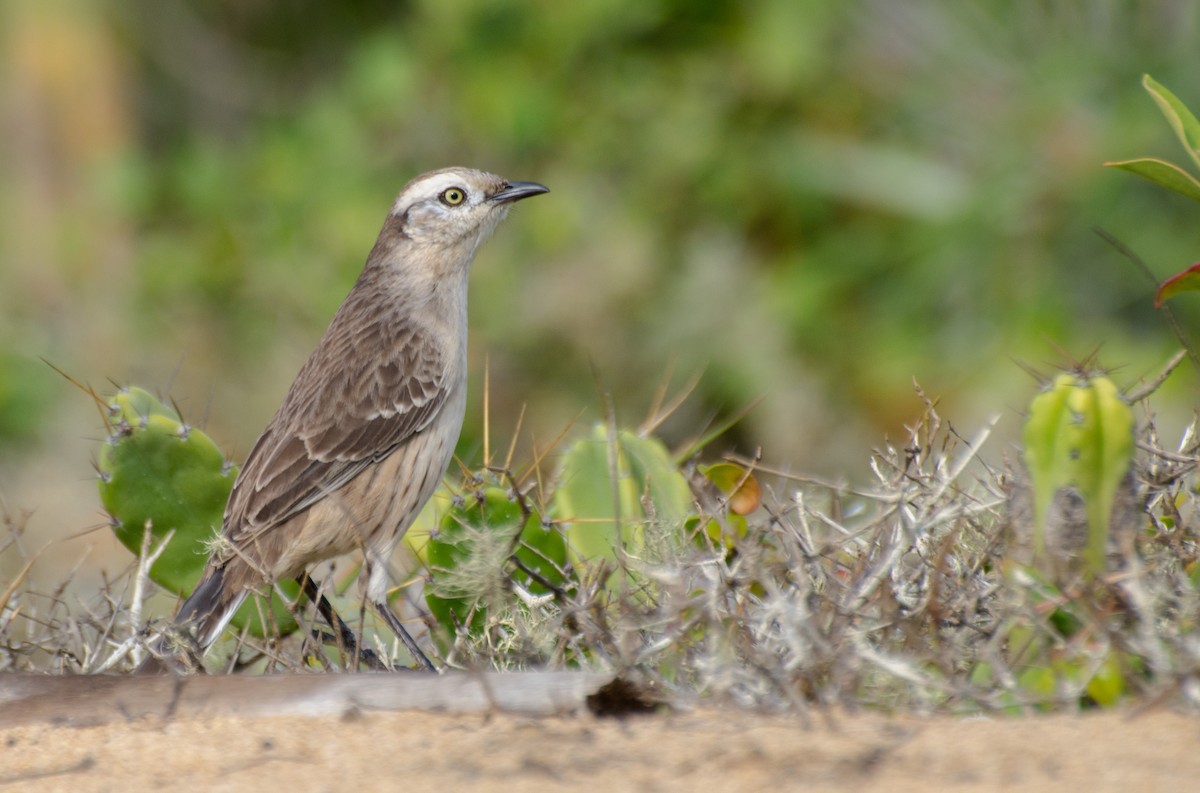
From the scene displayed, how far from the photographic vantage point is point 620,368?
11242mm

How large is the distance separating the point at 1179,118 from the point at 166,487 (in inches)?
144

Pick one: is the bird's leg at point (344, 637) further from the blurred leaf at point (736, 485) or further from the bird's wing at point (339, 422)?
the blurred leaf at point (736, 485)

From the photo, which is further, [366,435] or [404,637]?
[366,435]

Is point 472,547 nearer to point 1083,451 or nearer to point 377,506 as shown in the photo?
point 377,506

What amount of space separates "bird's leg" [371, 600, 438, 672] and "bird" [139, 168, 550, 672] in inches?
0.7

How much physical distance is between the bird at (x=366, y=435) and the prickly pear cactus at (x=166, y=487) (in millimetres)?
109

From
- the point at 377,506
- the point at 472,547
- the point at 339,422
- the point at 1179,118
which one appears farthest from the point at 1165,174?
the point at 339,422

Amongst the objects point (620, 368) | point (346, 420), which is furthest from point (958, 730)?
point (620, 368)

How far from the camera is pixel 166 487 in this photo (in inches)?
215

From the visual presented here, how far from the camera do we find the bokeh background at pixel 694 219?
1088cm

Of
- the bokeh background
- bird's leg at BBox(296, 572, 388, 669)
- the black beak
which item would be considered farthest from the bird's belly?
the bokeh background

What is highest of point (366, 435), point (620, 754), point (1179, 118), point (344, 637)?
point (1179, 118)

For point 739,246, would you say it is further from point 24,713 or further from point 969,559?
point 24,713

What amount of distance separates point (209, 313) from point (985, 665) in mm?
9635
